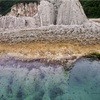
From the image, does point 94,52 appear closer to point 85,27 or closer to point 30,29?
point 85,27

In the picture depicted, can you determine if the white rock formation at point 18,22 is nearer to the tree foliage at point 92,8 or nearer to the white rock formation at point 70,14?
the white rock formation at point 70,14

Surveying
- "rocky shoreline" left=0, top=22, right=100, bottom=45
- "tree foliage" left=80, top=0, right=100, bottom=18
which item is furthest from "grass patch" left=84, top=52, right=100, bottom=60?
"tree foliage" left=80, top=0, right=100, bottom=18

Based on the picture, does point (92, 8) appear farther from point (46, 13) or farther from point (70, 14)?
point (70, 14)

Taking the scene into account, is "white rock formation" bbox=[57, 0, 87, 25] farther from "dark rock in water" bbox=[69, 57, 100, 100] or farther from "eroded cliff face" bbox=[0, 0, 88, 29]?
"dark rock in water" bbox=[69, 57, 100, 100]

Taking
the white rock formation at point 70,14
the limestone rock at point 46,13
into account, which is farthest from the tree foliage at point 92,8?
the white rock formation at point 70,14

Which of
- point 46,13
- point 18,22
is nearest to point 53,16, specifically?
point 46,13

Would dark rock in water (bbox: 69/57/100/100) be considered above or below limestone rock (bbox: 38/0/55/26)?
below
